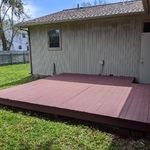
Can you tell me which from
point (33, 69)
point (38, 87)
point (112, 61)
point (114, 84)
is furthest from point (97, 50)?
point (33, 69)

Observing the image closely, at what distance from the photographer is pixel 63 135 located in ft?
12.0

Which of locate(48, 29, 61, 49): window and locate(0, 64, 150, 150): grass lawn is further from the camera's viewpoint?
locate(48, 29, 61, 49): window

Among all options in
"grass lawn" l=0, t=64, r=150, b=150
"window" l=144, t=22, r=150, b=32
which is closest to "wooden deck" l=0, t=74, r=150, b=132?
"grass lawn" l=0, t=64, r=150, b=150

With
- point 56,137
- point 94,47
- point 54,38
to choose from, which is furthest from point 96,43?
point 56,137

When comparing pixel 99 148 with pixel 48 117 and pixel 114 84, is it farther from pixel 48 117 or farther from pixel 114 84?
pixel 114 84

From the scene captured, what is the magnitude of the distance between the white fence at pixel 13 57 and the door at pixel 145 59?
46.6 feet

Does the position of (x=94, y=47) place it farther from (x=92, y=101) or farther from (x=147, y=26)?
(x=92, y=101)

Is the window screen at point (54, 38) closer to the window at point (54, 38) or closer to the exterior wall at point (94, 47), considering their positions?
the window at point (54, 38)

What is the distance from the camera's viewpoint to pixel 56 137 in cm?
359

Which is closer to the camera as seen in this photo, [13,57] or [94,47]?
[94,47]

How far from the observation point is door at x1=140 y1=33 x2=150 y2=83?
691 cm

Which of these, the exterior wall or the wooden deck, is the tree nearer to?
the exterior wall

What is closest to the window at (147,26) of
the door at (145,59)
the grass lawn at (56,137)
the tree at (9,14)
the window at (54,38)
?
the door at (145,59)

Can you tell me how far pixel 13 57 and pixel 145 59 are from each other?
14.9 metres
